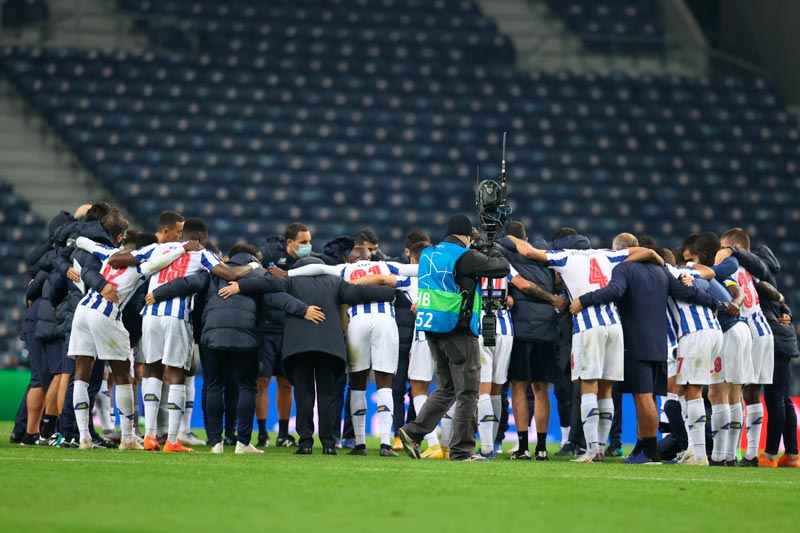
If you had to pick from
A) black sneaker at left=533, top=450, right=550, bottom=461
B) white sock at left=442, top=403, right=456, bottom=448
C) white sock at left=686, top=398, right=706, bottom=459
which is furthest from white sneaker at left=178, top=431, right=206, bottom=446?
white sock at left=686, top=398, right=706, bottom=459

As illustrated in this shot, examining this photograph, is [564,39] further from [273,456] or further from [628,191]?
[273,456]

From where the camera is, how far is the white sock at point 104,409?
12.2 m

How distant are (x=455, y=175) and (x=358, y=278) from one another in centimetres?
1406

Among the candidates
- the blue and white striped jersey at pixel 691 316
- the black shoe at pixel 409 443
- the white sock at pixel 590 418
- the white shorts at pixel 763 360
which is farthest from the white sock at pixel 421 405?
the white shorts at pixel 763 360

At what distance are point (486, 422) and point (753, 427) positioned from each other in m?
2.59

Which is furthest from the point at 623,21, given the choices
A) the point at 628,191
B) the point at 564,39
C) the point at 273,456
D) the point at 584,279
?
the point at 273,456

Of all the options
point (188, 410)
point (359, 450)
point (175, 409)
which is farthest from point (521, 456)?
point (188, 410)

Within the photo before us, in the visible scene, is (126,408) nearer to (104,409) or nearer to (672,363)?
(104,409)

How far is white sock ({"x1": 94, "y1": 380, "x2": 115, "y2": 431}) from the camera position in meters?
12.2

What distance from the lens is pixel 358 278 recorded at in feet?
37.3

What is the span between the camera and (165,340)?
428 inches

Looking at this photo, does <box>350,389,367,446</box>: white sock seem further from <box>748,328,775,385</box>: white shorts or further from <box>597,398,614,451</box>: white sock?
<box>748,328,775,385</box>: white shorts

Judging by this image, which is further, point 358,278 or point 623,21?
point 623,21

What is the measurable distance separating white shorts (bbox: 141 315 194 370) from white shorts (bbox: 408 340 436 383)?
2193mm
